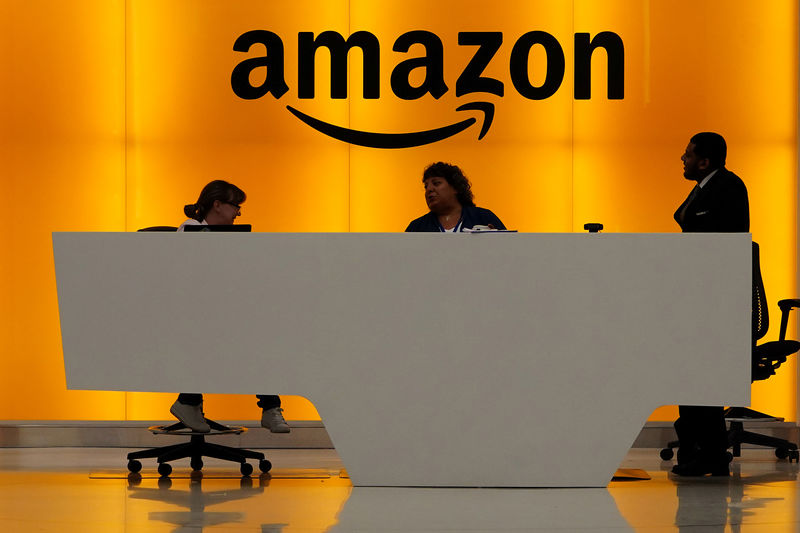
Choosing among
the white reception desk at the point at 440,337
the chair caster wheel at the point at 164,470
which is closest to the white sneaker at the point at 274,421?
the chair caster wheel at the point at 164,470

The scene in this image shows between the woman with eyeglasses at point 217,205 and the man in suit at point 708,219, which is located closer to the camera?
the man in suit at point 708,219

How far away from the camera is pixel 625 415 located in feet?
13.5

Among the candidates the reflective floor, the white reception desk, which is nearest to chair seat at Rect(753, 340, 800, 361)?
the reflective floor

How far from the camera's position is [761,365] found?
5.24 metres

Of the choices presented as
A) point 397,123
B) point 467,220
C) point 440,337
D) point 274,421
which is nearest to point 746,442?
point 467,220

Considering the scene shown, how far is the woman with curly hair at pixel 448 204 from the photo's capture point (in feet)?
16.6

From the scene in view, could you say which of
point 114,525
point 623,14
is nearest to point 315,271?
point 114,525

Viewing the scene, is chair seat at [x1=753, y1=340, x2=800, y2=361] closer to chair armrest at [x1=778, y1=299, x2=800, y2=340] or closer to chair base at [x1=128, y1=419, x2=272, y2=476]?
chair armrest at [x1=778, y1=299, x2=800, y2=340]

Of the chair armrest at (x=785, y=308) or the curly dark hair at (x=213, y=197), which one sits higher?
the curly dark hair at (x=213, y=197)

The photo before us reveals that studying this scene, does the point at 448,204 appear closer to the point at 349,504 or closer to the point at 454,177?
the point at 454,177

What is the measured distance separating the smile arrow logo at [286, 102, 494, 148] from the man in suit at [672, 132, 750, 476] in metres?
1.40

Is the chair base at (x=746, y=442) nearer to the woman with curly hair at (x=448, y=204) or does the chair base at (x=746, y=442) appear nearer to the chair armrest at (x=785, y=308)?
the chair armrest at (x=785, y=308)

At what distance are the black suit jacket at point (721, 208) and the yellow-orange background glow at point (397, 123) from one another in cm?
123

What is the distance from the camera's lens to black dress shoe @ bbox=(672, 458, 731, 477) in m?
4.63
